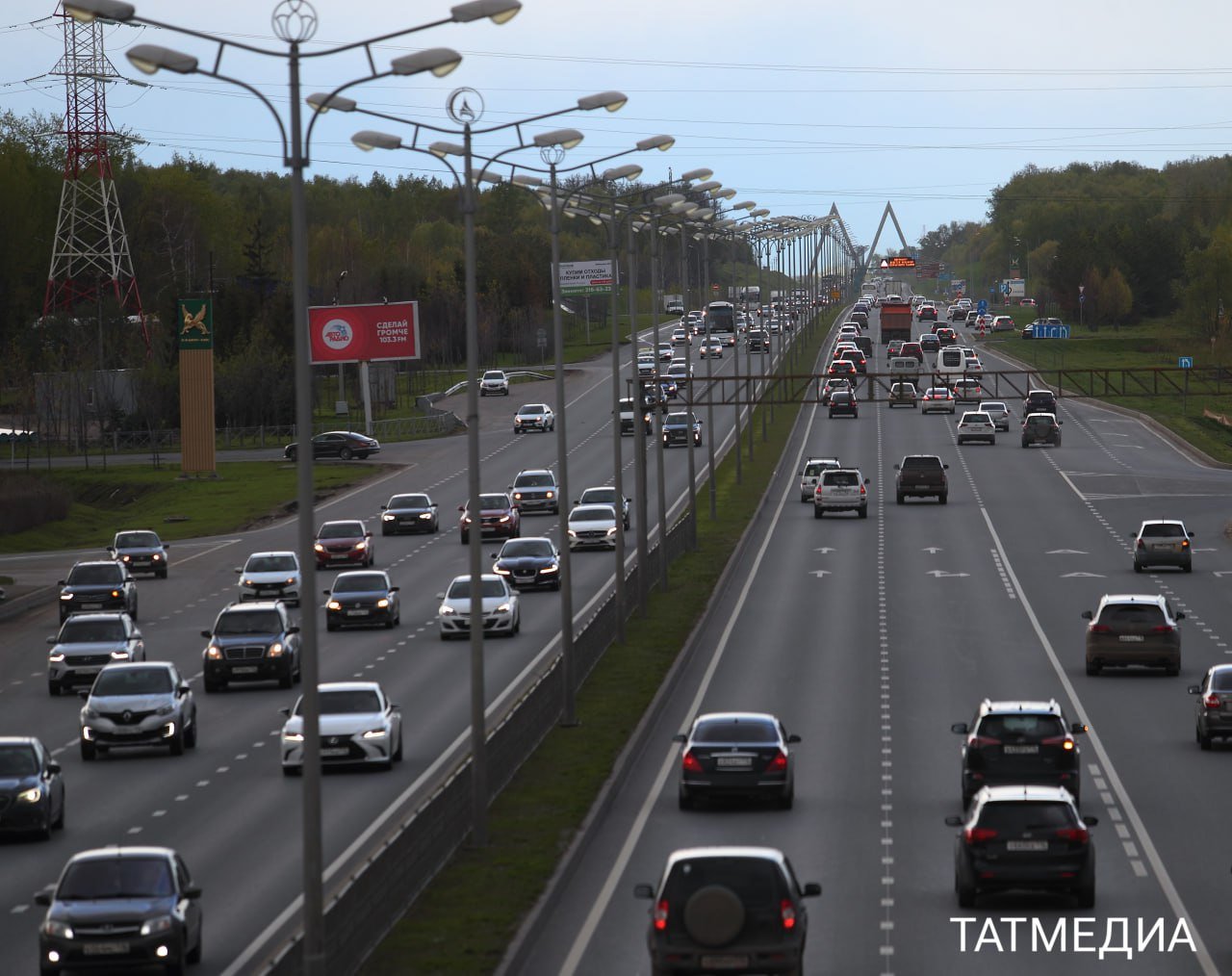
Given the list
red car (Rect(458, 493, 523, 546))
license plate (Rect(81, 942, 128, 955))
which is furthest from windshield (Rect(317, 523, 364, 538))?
license plate (Rect(81, 942, 128, 955))

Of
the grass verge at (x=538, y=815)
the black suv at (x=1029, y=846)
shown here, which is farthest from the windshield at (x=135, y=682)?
the black suv at (x=1029, y=846)

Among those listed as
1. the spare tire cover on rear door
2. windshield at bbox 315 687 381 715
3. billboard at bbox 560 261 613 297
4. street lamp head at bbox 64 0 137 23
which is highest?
street lamp head at bbox 64 0 137 23

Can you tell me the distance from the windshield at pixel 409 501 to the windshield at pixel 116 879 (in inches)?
1969

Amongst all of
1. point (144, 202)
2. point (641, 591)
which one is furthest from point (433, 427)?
point (144, 202)

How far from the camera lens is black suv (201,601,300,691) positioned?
40.8 m

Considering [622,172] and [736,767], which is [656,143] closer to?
[622,172]

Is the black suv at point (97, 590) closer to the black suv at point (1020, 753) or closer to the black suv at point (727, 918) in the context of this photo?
the black suv at point (1020, 753)

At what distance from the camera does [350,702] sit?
104ft

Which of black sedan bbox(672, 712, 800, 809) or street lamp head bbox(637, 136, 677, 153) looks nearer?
black sedan bbox(672, 712, 800, 809)

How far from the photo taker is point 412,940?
66.8 ft

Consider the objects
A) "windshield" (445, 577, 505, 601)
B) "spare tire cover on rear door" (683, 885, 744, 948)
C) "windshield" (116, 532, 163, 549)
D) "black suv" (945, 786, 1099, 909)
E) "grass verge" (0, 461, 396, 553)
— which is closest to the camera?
"spare tire cover on rear door" (683, 885, 744, 948)

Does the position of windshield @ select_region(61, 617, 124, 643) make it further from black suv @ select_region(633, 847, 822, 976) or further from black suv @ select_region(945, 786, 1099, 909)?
black suv @ select_region(633, 847, 822, 976)

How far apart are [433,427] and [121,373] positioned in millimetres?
19143

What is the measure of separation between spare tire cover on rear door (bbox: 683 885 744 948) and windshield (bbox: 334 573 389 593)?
108ft
